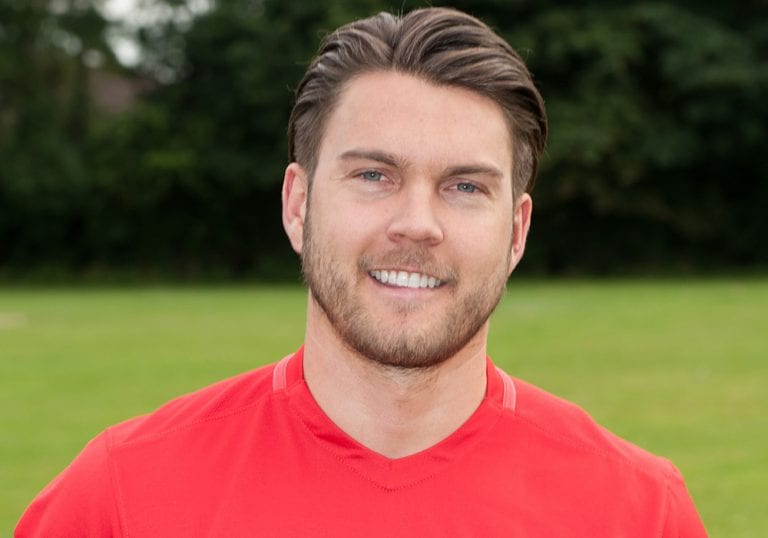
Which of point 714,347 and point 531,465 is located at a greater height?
point 531,465

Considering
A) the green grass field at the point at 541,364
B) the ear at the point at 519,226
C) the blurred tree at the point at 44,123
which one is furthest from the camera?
the blurred tree at the point at 44,123

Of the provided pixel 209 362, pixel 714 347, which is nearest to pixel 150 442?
pixel 209 362

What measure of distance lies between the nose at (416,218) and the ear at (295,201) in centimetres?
33

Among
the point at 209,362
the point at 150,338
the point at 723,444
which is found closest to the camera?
the point at 723,444

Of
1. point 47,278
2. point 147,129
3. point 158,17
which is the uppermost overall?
point 158,17

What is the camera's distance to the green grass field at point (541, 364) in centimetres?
855

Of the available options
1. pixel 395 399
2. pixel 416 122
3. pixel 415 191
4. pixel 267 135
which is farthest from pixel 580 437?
pixel 267 135

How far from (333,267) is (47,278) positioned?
3532 cm

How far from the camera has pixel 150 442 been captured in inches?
94.8

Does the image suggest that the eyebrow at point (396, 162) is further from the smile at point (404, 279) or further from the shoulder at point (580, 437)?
the shoulder at point (580, 437)

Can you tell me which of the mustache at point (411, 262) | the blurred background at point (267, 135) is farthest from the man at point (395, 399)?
the blurred background at point (267, 135)

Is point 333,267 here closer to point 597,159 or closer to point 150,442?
point 150,442

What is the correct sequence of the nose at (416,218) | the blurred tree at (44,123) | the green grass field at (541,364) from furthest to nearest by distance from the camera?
the blurred tree at (44,123), the green grass field at (541,364), the nose at (416,218)

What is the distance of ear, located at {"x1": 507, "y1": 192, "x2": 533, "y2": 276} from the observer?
2.57 m
